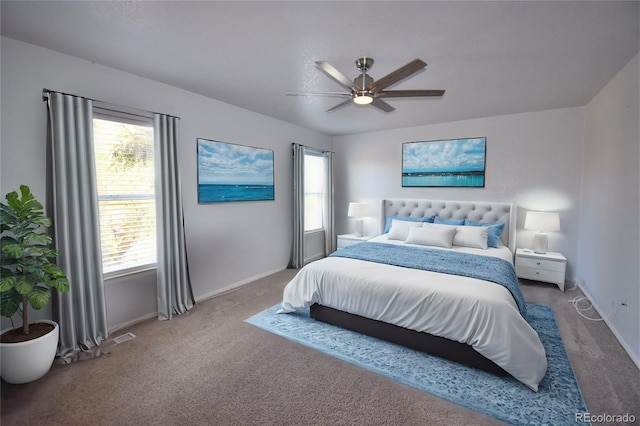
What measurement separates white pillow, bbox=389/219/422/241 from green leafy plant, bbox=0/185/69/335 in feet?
12.6

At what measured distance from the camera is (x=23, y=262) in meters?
2.11

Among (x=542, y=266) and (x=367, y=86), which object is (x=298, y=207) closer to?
(x=367, y=86)

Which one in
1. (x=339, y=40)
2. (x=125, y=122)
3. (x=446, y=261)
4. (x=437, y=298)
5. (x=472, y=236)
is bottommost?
(x=437, y=298)

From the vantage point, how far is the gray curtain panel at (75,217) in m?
2.41

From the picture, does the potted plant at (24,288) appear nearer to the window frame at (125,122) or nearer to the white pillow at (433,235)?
the window frame at (125,122)

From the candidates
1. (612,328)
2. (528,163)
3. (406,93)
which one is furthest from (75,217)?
(528,163)

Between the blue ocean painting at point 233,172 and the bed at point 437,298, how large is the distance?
162cm

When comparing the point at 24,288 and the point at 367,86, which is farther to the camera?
the point at 367,86

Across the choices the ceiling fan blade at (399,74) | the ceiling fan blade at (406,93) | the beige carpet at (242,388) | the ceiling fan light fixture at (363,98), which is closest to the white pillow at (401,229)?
the beige carpet at (242,388)

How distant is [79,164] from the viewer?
253 cm

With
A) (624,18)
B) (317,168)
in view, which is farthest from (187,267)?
(624,18)

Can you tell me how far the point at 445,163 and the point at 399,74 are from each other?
3158 mm

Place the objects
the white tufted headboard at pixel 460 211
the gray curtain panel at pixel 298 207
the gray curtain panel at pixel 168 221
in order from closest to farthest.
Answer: the gray curtain panel at pixel 168 221
the white tufted headboard at pixel 460 211
the gray curtain panel at pixel 298 207

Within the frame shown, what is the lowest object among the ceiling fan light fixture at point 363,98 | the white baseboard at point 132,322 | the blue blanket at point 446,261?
the white baseboard at point 132,322
